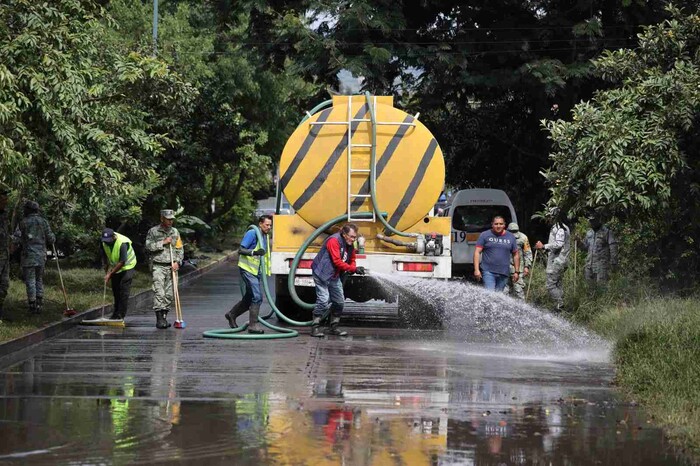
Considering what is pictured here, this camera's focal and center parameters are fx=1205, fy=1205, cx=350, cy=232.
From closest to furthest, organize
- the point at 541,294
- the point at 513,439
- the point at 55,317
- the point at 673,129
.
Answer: the point at 513,439 → the point at 673,129 → the point at 55,317 → the point at 541,294

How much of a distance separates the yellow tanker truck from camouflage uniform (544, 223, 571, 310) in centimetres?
Result: 331

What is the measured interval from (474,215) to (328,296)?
10606mm

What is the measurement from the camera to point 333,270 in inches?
632

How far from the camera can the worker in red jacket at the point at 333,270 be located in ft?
52.1

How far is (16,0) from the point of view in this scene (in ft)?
46.2

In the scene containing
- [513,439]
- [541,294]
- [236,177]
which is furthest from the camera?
[236,177]

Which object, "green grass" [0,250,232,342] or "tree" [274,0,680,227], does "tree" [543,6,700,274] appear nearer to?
"tree" [274,0,680,227]

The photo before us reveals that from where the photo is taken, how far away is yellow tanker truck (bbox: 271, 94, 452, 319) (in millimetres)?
16688

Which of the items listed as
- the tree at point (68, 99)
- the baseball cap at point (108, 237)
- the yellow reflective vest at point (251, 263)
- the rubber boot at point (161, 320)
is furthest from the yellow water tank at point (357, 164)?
the baseball cap at point (108, 237)

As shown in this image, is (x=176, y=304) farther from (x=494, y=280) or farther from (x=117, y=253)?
(x=494, y=280)

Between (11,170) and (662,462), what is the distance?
8.12 metres

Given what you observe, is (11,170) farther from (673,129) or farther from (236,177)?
(236,177)

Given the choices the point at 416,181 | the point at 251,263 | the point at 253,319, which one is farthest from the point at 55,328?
the point at 416,181

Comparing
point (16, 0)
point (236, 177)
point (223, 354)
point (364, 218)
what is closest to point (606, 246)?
point (364, 218)
